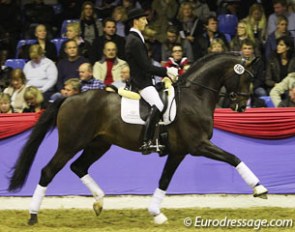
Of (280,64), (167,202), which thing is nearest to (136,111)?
(167,202)

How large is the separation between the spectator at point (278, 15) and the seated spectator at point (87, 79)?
391cm

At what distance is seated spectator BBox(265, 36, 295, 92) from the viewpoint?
1352 cm

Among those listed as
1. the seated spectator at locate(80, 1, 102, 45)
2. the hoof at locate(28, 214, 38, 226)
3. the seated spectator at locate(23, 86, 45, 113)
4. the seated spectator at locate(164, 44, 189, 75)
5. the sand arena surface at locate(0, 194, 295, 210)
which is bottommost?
the sand arena surface at locate(0, 194, 295, 210)

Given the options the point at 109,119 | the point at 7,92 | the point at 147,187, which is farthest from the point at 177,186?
the point at 7,92

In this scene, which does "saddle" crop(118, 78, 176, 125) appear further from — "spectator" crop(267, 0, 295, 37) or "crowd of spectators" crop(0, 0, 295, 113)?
"spectator" crop(267, 0, 295, 37)

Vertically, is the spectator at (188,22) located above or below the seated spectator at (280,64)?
above

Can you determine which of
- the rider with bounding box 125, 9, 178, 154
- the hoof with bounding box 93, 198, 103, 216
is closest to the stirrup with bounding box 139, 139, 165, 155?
the rider with bounding box 125, 9, 178, 154

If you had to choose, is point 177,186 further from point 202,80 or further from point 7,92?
point 7,92

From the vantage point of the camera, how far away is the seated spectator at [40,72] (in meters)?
13.7

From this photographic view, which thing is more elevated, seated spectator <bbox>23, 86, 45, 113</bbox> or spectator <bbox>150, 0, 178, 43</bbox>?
spectator <bbox>150, 0, 178, 43</bbox>

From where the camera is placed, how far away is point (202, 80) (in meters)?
10.2

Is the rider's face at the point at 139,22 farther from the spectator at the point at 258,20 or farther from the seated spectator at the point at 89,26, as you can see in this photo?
the seated spectator at the point at 89,26

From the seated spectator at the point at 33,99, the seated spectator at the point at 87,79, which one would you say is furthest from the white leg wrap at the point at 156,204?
the seated spectator at the point at 33,99

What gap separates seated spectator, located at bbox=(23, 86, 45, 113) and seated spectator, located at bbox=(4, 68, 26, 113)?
0.26 m
